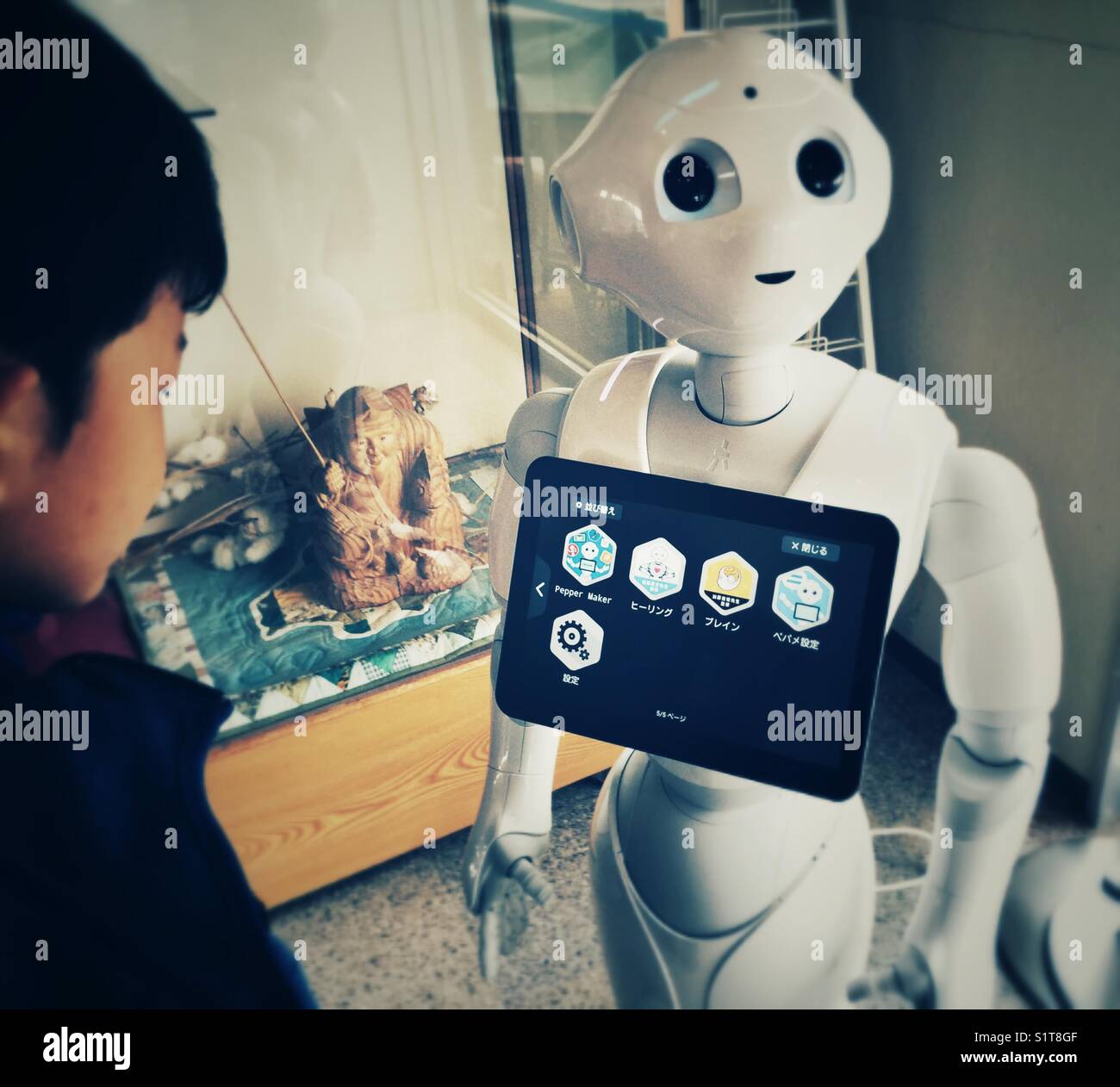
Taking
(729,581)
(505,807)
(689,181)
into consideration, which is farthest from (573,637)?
(689,181)

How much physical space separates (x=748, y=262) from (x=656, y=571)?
0.23 m

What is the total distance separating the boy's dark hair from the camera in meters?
0.61

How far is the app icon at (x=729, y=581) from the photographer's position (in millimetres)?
586

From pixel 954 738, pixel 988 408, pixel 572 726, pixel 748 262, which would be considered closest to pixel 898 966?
pixel 954 738

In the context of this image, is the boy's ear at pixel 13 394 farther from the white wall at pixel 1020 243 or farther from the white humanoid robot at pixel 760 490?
the white wall at pixel 1020 243

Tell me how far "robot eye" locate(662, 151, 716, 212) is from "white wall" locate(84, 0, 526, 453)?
206mm

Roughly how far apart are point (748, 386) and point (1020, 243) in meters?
0.24

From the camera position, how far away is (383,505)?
0.75m

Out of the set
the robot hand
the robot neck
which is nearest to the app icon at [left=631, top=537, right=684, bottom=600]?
the robot neck

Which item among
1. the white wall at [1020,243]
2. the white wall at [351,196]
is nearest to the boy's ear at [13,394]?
the white wall at [351,196]

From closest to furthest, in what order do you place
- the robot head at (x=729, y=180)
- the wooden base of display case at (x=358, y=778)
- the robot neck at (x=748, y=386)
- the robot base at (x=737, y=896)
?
the robot head at (x=729, y=180), the robot neck at (x=748, y=386), the robot base at (x=737, y=896), the wooden base of display case at (x=358, y=778)

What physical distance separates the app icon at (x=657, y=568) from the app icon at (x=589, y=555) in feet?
0.07

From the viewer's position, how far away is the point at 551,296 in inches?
26.9
